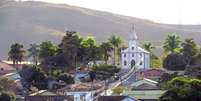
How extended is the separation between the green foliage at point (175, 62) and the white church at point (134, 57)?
17.5ft

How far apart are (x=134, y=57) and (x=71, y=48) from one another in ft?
36.3

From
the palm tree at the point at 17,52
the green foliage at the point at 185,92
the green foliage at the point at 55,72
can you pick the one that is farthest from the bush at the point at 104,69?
the green foliage at the point at 185,92

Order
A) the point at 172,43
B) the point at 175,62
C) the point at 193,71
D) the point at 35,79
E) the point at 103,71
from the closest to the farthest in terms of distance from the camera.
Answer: the point at 193,71
the point at 35,79
the point at 103,71
the point at 175,62
the point at 172,43

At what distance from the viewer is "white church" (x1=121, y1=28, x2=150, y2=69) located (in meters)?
87.4

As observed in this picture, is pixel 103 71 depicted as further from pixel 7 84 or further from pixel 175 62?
pixel 7 84

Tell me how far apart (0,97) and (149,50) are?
34.0m

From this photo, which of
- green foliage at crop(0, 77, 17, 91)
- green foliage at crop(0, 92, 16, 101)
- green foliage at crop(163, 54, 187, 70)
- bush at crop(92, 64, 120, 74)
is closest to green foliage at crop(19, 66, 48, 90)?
green foliage at crop(0, 77, 17, 91)

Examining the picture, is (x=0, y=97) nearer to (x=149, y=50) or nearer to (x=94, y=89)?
(x=94, y=89)

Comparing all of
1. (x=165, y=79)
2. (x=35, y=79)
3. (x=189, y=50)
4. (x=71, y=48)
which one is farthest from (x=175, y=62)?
(x=35, y=79)

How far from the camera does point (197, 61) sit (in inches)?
3091

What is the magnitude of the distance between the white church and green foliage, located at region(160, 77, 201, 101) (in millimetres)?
27154

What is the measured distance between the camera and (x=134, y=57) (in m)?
90.6

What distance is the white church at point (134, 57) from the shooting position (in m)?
87.4

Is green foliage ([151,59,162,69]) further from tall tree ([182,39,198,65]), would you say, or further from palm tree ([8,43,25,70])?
palm tree ([8,43,25,70])
